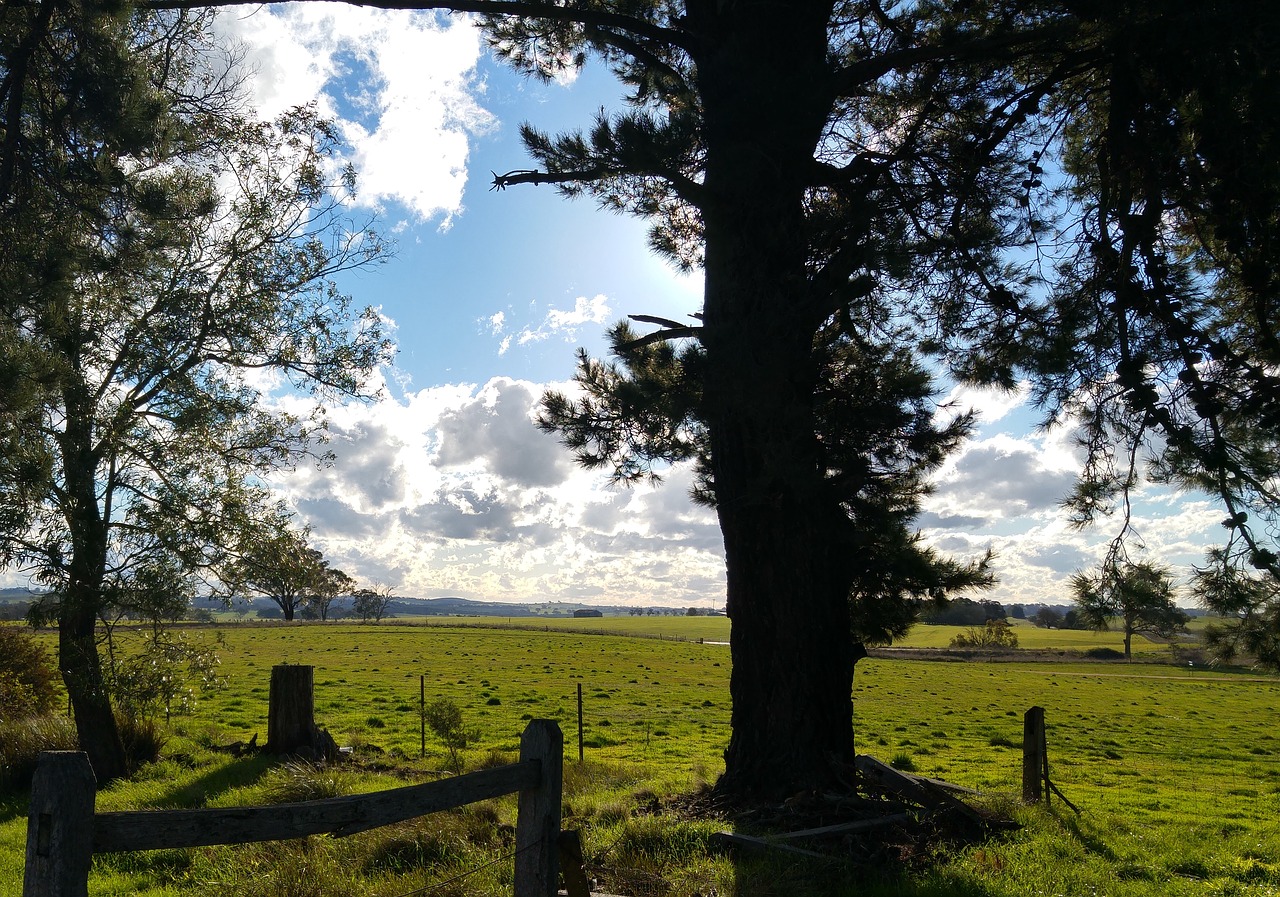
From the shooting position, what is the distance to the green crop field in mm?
6469

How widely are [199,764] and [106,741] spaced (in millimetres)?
1365

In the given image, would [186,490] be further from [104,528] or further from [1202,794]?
[1202,794]

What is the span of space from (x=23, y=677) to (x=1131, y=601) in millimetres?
17865

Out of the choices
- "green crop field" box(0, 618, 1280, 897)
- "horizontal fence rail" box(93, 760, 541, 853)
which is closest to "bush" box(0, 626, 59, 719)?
"green crop field" box(0, 618, 1280, 897)

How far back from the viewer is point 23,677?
15672 mm

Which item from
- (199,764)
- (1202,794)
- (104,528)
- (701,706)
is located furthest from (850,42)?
(701,706)

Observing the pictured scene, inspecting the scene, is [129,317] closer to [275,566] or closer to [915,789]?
[275,566]

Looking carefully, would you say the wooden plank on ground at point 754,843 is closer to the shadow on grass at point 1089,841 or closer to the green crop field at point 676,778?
the green crop field at point 676,778

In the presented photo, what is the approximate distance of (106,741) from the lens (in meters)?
12.7

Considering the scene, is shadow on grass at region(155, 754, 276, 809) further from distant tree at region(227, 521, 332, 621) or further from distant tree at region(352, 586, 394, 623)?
distant tree at region(352, 586, 394, 623)

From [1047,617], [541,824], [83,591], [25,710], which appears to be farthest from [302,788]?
[1047,617]

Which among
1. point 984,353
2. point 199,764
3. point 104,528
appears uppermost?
point 984,353

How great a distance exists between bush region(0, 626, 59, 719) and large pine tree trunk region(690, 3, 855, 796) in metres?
12.2

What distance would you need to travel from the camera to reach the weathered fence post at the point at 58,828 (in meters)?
3.25
